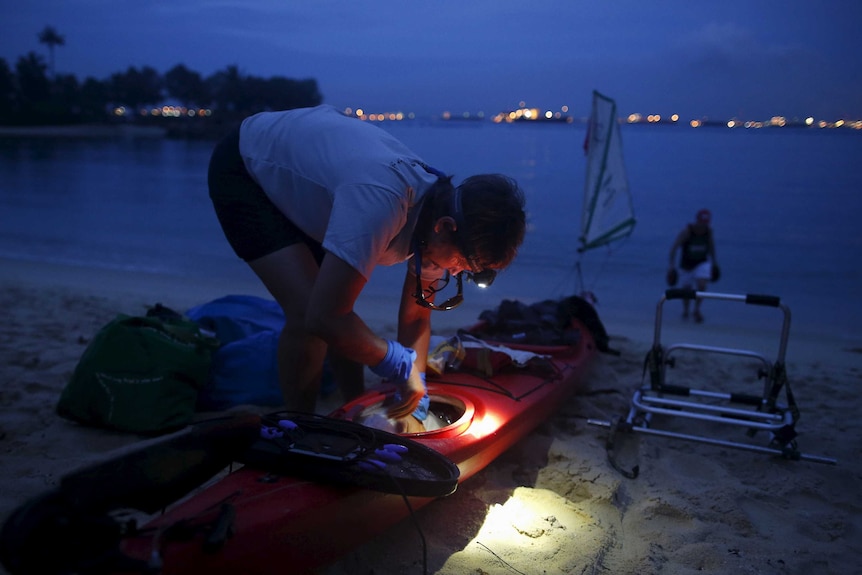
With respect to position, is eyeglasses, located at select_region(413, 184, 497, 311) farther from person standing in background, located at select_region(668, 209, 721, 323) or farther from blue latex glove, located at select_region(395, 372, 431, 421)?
person standing in background, located at select_region(668, 209, 721, 323)

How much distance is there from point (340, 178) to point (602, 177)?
5.85 metres

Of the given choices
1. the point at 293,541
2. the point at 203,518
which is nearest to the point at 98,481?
the point at 203,518

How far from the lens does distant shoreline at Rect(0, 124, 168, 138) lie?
2211 inches

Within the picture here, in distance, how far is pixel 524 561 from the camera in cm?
217

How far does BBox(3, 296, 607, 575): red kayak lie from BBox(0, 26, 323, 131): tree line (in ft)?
162

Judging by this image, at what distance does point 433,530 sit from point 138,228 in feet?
49.9

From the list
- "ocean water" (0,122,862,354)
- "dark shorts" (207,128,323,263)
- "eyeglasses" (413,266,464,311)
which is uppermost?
"dark shorts" (207,128,323,263)

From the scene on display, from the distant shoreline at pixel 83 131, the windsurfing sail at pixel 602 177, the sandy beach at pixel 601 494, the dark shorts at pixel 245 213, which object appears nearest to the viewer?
the sandy beach at pixel 601 494

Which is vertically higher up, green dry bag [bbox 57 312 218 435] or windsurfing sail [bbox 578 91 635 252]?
windsurfing sail [bbox 578 91 635 252]

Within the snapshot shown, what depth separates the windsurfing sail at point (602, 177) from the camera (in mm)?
7426

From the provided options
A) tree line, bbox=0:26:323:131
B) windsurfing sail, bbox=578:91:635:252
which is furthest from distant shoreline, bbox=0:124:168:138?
windsurfing sail, bbox=578:91:635:252

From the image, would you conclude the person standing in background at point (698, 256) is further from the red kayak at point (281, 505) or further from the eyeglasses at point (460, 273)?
the eyeglasses at point (460, 273)


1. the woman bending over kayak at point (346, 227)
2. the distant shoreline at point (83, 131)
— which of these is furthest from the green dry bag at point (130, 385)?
the distant shoreline at point (83, 131)

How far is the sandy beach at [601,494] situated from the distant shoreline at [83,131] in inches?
2414
